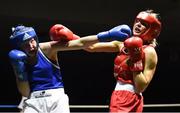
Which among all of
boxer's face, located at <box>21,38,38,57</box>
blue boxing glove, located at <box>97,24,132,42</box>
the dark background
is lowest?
the dark background

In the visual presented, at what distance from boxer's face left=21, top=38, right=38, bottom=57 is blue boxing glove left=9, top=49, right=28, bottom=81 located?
2.0 inches

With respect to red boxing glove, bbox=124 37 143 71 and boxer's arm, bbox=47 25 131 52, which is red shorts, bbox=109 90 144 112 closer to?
red boxing glove, bbox=124 37 143 71

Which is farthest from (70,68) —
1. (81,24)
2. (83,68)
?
(81,24)

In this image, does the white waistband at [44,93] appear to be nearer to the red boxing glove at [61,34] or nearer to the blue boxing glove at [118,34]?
the red boxing glove at [61,34]

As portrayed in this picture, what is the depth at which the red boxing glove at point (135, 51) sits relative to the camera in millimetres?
2479

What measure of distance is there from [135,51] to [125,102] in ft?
0.87

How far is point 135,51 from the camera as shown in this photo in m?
2.49

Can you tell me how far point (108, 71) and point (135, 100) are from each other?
5004mm

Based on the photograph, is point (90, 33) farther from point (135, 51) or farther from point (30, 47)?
point (135, 51)

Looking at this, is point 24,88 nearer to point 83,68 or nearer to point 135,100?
point 135,100

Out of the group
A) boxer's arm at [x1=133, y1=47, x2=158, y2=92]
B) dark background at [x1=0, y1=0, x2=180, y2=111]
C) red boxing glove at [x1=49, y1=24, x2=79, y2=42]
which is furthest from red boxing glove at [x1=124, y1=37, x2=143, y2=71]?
dark background at [x1=0, y1=0, x2=180, y2=111]

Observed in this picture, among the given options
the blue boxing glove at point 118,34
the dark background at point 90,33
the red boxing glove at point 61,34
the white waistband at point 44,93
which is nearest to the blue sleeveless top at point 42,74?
the white waistband at point 44,93

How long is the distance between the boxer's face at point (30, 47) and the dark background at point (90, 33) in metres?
2.73

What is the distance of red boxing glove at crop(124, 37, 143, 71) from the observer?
2.48m
